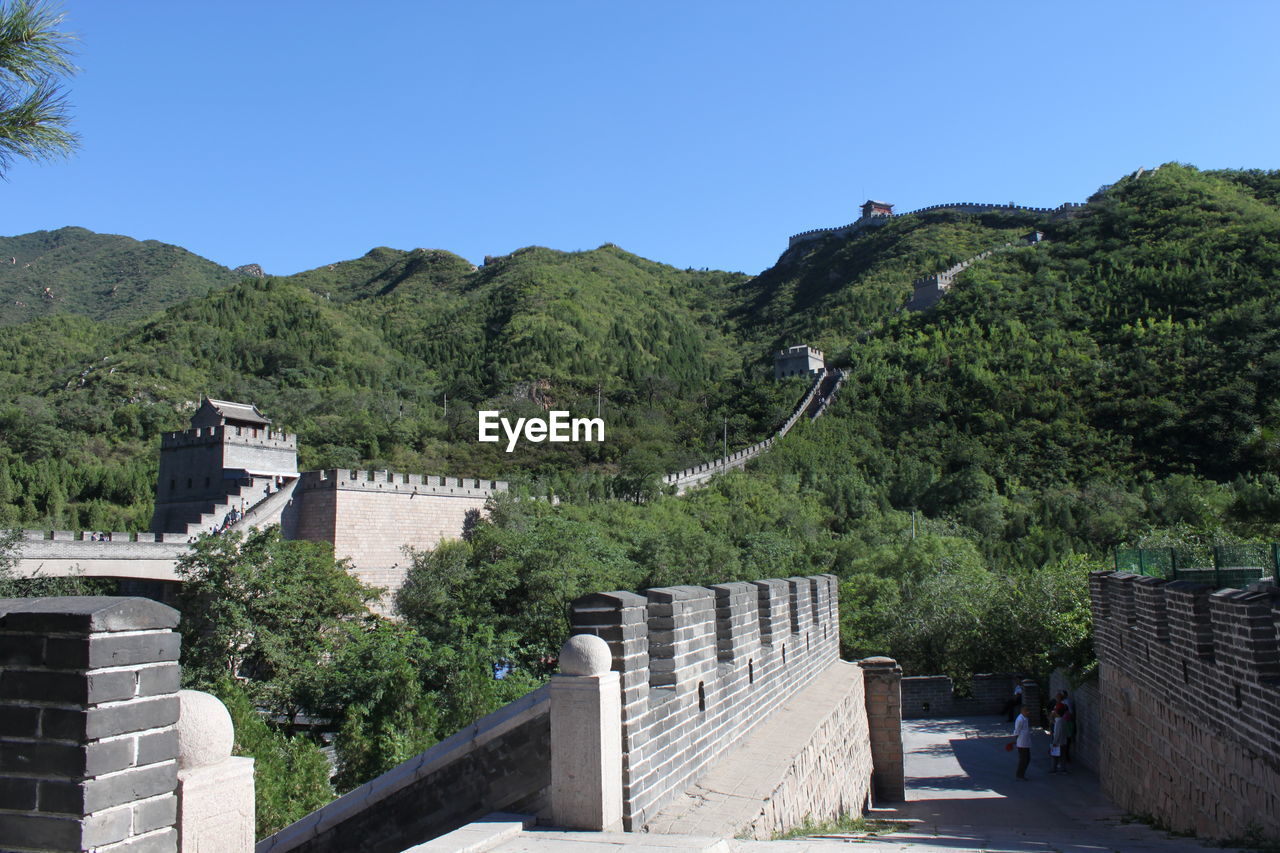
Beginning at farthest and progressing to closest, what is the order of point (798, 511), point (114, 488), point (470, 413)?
point (470, 413), point (114, 488), point (798, 511)

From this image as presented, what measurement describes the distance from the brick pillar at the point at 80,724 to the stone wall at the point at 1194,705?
6508mm

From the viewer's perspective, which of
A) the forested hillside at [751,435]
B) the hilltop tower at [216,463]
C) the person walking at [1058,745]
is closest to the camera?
the person walking at [1058,745]

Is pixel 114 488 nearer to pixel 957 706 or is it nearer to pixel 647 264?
pixel 957 706

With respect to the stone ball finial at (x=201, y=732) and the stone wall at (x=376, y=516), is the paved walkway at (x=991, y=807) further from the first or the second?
the stone wall at (x=376, y=516)

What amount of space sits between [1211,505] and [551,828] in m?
39.1

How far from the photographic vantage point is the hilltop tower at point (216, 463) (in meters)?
41.0

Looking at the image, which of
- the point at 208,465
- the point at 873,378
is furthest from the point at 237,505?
the point at 873,378

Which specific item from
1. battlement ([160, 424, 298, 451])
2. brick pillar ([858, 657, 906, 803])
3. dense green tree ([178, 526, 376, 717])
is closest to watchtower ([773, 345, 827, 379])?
battlement ([160, 424, 298, 451])

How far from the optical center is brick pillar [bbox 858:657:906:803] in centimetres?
1162

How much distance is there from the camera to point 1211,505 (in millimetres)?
36219

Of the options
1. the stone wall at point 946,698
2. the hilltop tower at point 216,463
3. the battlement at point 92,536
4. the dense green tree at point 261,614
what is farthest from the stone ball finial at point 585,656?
the hilltop tower at point 216,463

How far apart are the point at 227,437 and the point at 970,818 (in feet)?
124

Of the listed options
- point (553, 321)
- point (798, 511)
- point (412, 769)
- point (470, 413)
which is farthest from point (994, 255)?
point (412, 769)

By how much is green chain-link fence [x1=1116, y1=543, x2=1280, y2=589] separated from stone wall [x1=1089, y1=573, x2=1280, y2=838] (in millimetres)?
297
